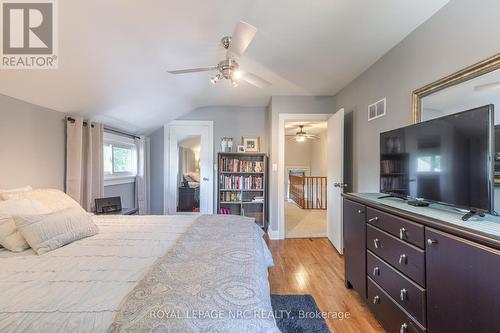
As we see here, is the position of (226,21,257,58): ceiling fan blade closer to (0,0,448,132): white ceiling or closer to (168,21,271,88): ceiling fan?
(168,21,271,88): ceiling fan

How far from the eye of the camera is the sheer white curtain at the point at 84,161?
255 centimetres

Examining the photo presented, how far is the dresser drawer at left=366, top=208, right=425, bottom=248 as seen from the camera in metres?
1.23

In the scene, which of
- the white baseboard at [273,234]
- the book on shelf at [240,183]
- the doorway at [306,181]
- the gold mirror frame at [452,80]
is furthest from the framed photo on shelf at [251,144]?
the gold mirror frame at [452,80]

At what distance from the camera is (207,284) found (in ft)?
3.10

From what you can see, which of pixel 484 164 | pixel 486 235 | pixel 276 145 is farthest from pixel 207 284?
pixel 276 145

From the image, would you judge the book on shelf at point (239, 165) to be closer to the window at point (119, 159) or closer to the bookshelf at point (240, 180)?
the bookshelf at point (240, 180)

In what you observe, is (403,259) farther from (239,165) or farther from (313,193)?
(313,193)

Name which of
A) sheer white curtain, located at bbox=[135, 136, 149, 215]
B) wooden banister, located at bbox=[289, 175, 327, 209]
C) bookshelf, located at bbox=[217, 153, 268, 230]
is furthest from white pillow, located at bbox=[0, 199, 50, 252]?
wooden banister, located at bbox=[289, 175, 327, 209]

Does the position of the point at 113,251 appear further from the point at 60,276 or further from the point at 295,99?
the point at 295,99

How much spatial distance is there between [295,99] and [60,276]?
356 centimetres

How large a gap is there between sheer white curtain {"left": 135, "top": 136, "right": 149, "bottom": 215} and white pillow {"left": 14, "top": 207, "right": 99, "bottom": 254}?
2.53m

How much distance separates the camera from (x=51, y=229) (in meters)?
1.42

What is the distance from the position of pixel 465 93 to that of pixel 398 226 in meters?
0.97

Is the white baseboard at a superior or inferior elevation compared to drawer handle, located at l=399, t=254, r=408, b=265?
inferior
